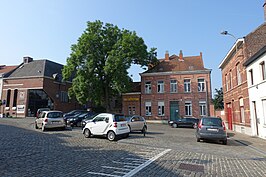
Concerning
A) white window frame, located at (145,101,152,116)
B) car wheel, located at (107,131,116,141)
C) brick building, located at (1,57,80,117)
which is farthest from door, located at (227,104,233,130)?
brick building, located at (1,57,80,117)

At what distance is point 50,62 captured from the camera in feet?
137

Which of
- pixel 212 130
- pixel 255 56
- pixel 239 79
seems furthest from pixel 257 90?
pixel 212 130

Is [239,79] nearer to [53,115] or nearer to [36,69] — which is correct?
[53,115]

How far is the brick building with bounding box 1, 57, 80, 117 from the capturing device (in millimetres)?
36500

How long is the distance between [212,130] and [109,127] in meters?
6.37

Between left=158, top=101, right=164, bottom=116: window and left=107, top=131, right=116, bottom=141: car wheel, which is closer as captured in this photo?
left=107, top=131, right=116, bottom=141: car wheel

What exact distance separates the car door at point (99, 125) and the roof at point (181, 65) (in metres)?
21.7

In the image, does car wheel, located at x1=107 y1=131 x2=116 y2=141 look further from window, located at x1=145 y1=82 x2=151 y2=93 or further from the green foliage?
the green foliage

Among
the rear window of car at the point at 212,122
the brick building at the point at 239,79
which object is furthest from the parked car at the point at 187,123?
the rear window of car at the point at 212,122

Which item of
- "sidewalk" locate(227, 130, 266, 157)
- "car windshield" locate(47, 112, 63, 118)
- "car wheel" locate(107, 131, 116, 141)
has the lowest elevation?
"sidewalk" locate(227, 130, 266, 157)

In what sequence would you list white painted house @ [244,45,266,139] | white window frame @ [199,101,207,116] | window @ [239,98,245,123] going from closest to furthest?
white painted house @ [244,45,266,139], window @ [239,98,245,123], white window frame @ [199,101,207,116]

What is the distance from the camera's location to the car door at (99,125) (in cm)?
1273

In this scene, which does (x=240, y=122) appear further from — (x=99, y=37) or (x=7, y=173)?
(x=99, y=37)

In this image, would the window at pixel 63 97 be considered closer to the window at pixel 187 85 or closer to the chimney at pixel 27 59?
the chimney at pixel 27 59
